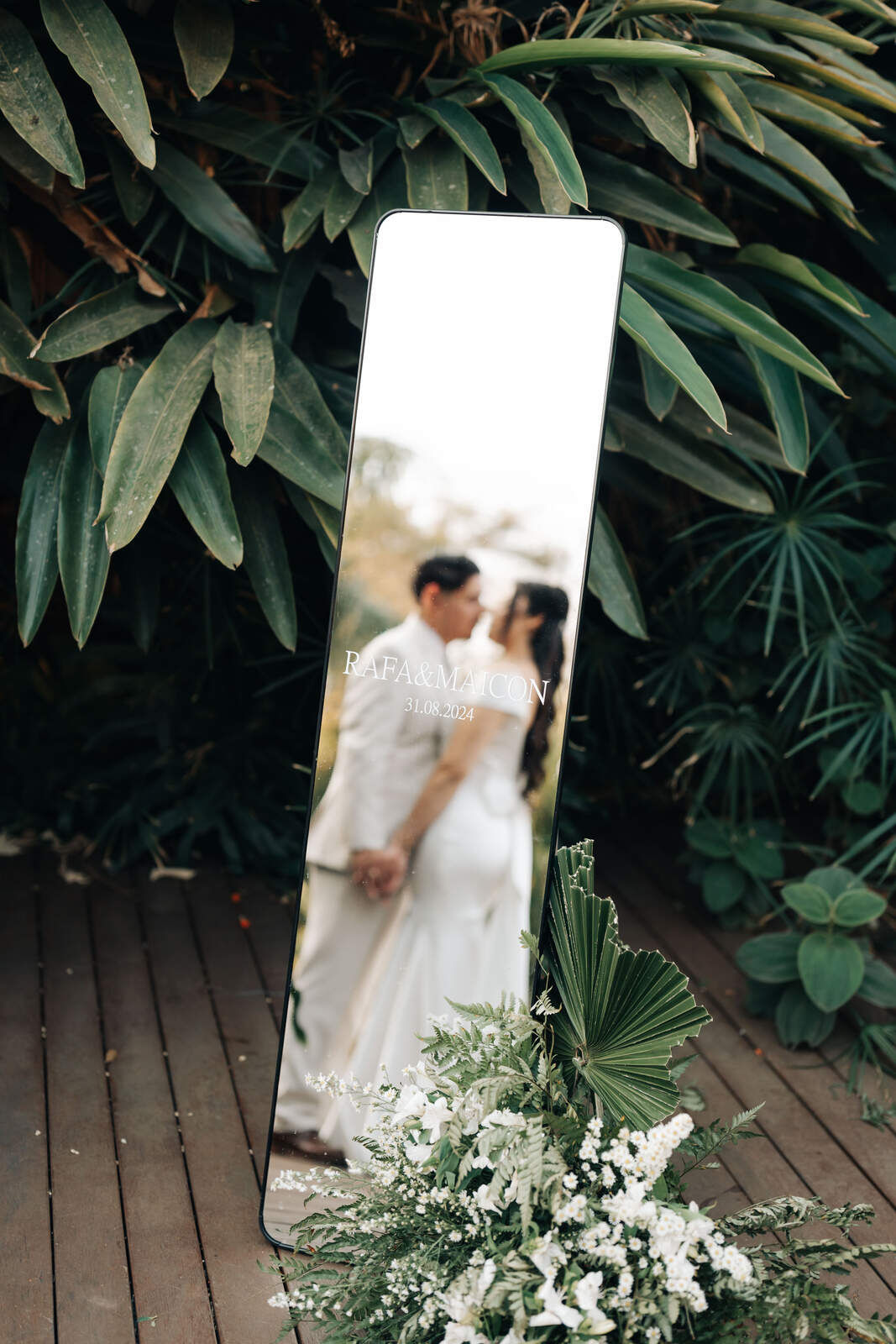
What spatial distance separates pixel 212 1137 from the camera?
2014mm

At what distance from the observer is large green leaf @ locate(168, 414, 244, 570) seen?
1.88 metres

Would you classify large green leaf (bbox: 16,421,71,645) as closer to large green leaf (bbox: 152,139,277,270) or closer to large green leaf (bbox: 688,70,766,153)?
large green leaf (bbox: 152,139,277,270)

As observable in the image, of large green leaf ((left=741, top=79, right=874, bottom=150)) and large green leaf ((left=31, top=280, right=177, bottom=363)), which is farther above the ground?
large green leaf ((left=741, top=79, right=874, bottom=150))

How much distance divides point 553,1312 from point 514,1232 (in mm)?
123

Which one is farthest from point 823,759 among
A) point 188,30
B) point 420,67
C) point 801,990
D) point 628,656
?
point 188,30

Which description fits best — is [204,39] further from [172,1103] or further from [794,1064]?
[794,1064]

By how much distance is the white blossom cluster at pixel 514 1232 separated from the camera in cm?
124

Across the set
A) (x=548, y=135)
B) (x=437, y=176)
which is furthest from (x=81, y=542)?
(x=548, y=135)

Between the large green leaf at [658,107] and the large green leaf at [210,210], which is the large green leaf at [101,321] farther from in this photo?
the large green leaf at [658,107]

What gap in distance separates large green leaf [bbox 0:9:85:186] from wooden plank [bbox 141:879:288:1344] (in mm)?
1597

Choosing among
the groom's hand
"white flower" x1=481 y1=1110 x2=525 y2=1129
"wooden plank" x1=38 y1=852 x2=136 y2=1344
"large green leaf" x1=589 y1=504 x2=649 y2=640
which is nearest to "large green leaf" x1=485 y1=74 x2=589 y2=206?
"large green leaf" x1=589 y1=504 x2=649 y2=640

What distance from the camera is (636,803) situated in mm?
3557

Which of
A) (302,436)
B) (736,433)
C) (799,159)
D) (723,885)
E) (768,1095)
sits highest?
(799,159)

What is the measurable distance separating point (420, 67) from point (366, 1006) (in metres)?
1.90
